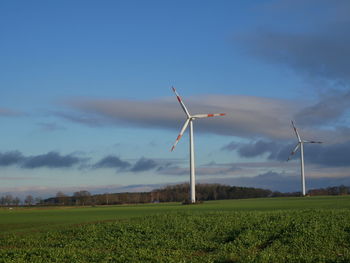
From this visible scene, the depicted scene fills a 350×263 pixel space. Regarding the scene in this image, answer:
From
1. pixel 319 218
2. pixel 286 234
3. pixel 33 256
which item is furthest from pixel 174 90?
pixel 33 256

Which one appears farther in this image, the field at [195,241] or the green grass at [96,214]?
the green grass at [96,214]

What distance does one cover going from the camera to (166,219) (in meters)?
48.9

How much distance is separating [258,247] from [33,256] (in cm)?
1480

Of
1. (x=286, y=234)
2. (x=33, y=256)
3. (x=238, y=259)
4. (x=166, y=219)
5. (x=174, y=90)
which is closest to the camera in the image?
(x=238, y=259)

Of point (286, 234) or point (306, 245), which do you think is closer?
point (306, 245)

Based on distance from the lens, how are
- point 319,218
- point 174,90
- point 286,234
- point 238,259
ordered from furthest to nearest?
1. point 174,90
2. point 319,218
3. point 286,234
4. point 238,259

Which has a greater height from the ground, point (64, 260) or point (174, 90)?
point (174, 90)

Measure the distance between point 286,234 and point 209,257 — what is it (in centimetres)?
937

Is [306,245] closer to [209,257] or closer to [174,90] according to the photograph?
[209,257]

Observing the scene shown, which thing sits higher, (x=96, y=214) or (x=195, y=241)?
(x=96, y=214)

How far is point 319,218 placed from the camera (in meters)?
42.7

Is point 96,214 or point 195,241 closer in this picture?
point 195,241

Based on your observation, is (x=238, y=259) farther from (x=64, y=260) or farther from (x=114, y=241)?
(x=114, y=241)

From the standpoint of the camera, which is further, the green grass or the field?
the green grass
